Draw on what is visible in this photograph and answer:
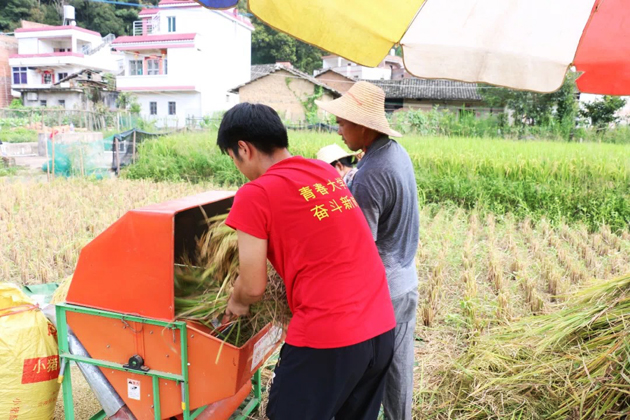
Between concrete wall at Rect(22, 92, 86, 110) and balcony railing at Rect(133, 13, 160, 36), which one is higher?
balcony railing at Rect(133, 13, 160, 36)

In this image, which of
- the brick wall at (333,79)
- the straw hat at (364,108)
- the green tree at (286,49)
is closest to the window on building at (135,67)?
the brick wall at (333,79)

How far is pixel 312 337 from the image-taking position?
5.24 ft

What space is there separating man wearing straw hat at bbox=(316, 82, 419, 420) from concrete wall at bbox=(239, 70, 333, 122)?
28.0 metres

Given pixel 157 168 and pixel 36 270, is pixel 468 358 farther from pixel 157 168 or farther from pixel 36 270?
pixel 157 168

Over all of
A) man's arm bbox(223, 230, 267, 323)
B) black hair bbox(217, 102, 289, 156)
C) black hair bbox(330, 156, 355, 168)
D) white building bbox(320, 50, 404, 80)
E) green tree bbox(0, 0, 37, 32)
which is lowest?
man's arm bbox(223, 230, 267, 323)

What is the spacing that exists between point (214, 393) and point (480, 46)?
2.23 m

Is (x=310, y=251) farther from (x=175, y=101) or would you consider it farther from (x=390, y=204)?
(x=175, y=101)

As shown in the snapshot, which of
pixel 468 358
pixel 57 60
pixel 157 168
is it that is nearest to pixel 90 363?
pixel 468 358

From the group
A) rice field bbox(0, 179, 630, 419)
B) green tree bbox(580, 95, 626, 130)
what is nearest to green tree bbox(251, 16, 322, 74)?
green tree bbox(580, 95, 626, 130)

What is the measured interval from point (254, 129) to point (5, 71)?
50867 mm

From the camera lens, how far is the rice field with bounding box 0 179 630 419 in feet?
12.4

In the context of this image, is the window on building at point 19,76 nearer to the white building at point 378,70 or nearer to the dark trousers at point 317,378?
the white building at point 378,70

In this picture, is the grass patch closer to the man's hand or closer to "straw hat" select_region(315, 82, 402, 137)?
"straw hat" select_region(315, 82, 402, 137)

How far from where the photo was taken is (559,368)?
8.49ft
